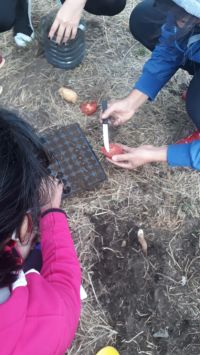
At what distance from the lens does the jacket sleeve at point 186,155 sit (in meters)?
1.48

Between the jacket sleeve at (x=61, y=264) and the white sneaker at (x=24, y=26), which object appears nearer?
the jacket sleeve at (x=61, y=264)

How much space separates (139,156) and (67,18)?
0.62m

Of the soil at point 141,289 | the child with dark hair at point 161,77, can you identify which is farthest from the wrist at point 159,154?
the soil at point 141,289

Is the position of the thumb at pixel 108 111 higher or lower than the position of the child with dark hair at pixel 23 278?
lower

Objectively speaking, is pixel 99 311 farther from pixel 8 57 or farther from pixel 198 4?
pixel 8 57

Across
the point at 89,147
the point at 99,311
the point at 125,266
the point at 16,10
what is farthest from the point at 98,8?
the point at 99,311

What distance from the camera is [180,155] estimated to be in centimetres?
153

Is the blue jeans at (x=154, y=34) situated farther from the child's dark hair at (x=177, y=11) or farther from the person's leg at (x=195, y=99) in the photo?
the child's dark hair at (x=177, y=11)

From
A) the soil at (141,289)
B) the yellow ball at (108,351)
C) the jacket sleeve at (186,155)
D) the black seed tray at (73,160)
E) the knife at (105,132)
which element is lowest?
the yellow ball at (108,351)

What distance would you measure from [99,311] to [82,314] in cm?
6

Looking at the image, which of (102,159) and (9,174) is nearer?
(9,174)

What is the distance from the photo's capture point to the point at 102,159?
5.82ft

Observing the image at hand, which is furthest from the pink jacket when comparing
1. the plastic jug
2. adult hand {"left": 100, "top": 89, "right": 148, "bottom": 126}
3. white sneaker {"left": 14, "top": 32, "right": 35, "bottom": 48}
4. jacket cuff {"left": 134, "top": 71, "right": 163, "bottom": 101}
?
white sneaker {"left": 14, "top": 32, "right": 35, "bottom": 48}

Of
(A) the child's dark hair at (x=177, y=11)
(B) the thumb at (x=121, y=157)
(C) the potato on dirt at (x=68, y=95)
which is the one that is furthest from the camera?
(C) the potato on dirt at (x=68, y=95)
